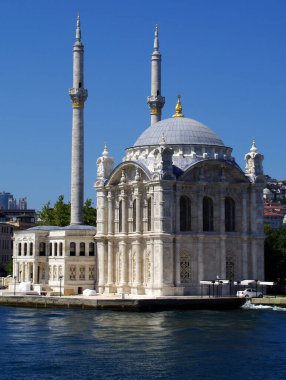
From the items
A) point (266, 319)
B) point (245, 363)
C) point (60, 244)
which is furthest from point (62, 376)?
point (60, 244)

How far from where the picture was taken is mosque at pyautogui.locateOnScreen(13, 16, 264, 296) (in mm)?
72188

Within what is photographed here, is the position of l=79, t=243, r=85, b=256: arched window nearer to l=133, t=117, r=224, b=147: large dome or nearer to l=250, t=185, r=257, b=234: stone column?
l=133, t=117, r=224, b=147: large dome

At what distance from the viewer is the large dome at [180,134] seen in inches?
3000

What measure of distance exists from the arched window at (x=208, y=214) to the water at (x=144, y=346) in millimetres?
12042

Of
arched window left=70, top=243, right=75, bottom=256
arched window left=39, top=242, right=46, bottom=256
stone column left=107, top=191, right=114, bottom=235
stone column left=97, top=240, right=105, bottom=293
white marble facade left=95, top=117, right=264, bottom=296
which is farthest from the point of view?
arched window left=39, top=242, right=46, bottom=256

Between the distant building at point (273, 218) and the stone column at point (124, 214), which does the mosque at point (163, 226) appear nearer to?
the stone column at point (124, 214)

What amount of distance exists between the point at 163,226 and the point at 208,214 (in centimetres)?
524

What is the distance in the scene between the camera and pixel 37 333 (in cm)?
5203

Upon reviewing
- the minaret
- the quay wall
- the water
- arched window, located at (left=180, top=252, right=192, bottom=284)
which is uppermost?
the minaret

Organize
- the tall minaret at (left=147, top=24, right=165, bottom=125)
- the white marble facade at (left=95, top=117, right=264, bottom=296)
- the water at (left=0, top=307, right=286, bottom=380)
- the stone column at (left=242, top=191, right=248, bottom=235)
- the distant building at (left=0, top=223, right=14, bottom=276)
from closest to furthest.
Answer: the water at (left=0, top=307, right=286, bottom=380) → the white marble facade at (left=95, top=117, right=264, bottom=296) → the stone column at (left=242, top=191, right=248, bottom=235) → the tall minaret at (left=147, top=24, right=165, bottom=125) → the distant building at (left=0, top=223, right=14, bottom=276)

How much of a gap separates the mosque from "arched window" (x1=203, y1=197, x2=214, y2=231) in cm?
8

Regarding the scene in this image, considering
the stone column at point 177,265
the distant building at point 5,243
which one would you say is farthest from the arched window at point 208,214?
the distant building at point 5,243

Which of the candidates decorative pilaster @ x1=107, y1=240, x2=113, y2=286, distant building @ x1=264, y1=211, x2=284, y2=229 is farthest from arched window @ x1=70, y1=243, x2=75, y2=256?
distant building @ x1=264, y1=211, x2=284, y2=229

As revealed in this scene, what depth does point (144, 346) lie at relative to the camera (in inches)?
1821
